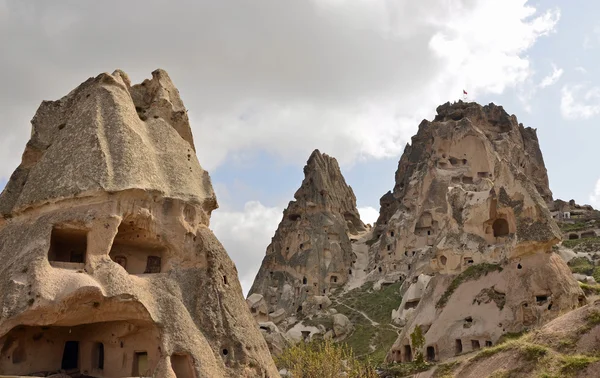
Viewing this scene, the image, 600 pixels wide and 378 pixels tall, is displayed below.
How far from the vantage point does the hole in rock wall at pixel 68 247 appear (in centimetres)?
2378

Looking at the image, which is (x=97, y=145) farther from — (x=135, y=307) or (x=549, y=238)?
(x=549, y=238)

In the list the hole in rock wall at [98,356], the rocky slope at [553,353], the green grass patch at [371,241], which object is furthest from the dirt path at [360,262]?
the hole in rock wall at [98,356]

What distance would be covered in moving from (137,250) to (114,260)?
1.00 metres

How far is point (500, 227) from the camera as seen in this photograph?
35.4m

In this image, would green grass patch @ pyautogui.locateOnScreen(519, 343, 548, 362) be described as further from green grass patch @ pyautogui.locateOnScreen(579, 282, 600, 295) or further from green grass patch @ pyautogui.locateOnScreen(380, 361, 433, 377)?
green grass patch @ pyautogui.locateOnScreen(579, 282, 600, 295)

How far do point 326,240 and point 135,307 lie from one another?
4561 cm

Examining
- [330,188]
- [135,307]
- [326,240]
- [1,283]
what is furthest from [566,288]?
[330,188]

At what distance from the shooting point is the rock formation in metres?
62.6

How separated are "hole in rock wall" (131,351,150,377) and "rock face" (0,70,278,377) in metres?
0.04

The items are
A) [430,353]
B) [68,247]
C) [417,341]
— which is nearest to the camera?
[68,247]

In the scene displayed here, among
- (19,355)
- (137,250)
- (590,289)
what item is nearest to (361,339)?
(590,289)

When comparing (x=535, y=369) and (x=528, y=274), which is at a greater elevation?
(x=528, y=274)

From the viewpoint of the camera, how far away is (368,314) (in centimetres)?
5247

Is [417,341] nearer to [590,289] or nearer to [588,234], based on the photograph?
[590,289]
